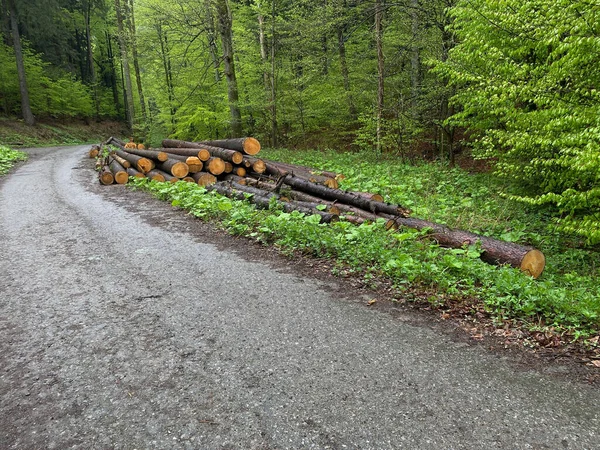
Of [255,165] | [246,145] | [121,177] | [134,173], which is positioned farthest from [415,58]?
[121,177]

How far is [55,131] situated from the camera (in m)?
30.9

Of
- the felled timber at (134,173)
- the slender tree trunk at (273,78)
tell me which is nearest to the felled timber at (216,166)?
the felled timber at (134,173)

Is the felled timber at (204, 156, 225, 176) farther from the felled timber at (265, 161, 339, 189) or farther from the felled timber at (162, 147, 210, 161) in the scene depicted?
the felled timber at (265, 161, 339, 189)

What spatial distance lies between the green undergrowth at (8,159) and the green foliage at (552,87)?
16.9 meters

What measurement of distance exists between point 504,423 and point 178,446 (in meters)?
2.00

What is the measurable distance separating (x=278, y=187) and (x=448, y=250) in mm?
4539

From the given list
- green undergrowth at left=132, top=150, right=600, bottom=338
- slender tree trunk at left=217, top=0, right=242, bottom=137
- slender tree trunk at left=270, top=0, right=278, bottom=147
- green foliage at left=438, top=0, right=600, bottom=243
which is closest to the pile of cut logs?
green undergrowth at left=132, top=150, right=600, bottom=338

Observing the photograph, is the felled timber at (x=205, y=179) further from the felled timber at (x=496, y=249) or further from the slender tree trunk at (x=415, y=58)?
the slender tree trunk at (x=415, y=58)

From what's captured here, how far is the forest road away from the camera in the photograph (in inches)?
83.9

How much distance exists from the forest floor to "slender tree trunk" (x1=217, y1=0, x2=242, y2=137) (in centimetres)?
1706

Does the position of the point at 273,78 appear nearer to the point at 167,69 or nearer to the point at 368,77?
the point at 368,77

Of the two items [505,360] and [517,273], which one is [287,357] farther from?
[517,273]

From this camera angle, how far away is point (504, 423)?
7.19 ft

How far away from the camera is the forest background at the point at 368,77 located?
5.64 meters
